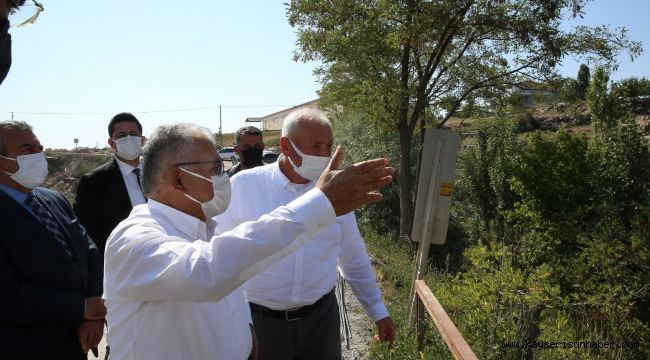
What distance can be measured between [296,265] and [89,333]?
117cm

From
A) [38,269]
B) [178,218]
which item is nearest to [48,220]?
[38,269]

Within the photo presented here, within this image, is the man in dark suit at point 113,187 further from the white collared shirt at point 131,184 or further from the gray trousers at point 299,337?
the gray trousers at point 299,337

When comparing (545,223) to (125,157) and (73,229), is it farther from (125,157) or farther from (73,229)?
(73,229)

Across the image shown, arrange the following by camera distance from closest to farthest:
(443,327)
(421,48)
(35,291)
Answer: (35,291), (443,327), (421,48)

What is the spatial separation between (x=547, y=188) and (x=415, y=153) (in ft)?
22.1

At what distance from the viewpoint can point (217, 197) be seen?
1.88 m

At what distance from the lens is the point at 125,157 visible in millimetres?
4027

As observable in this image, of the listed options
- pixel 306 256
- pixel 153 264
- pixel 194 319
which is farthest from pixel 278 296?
pixel 153 264

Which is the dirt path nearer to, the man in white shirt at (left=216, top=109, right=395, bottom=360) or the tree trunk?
the man in white shirt at (left=216, top=109, right=395, bottom=360)

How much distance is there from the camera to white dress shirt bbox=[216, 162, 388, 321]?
2.91 meters

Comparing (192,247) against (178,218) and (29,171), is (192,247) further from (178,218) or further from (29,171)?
(29,171)

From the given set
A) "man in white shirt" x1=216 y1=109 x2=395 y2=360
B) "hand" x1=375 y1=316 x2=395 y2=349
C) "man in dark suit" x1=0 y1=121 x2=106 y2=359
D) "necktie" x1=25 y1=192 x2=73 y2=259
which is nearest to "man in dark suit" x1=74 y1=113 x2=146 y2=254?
"man in dark suit" x1=0 y1=121 x2=106 y2=359

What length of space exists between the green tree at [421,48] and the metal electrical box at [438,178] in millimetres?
6138

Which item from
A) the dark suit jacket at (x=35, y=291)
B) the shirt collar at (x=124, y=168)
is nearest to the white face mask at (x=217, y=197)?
the dark suit jacket at (x=35, y=291)
